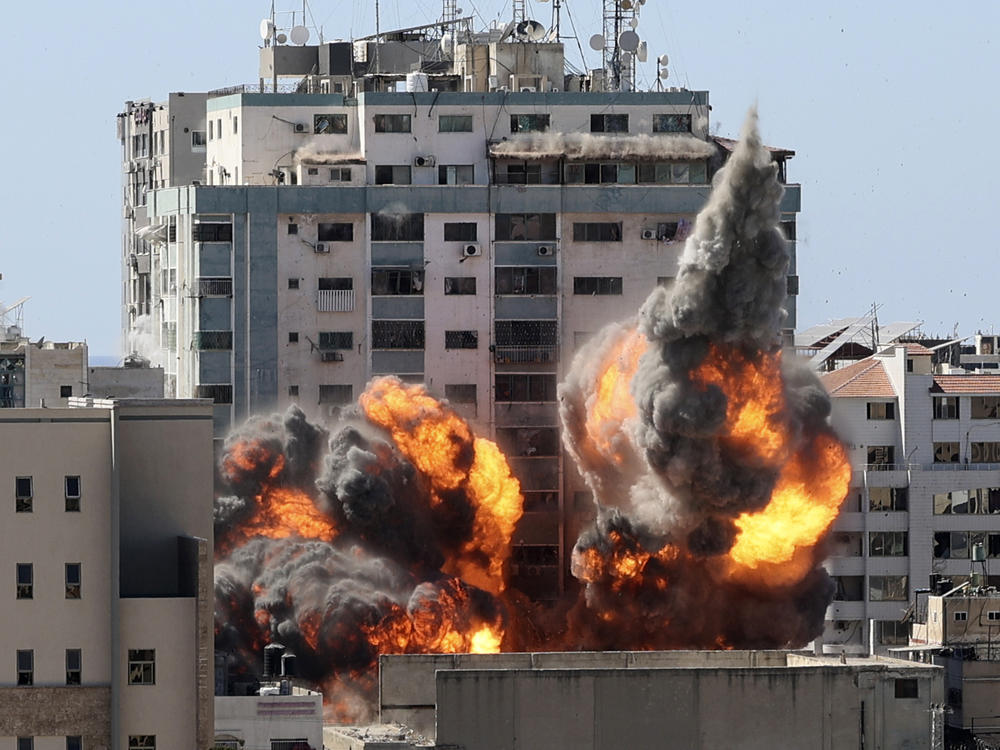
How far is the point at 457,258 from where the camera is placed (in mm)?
145000

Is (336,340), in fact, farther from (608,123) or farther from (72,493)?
(72,493)

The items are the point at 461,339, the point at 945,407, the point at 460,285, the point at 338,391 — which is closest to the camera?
the point at 338,391

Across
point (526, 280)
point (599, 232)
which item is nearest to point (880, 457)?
point (599, 232)

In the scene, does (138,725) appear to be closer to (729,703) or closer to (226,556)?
(729,703)

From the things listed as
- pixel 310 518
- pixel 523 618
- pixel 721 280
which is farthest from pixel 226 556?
pixel 721 280

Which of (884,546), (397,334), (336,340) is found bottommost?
(884,546)

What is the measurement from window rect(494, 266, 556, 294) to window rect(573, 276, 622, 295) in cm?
110

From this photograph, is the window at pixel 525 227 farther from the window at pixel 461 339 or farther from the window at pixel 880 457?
the window at pixel 880 457

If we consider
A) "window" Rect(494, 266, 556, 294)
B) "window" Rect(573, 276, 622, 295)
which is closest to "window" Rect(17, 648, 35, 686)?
"window" Rect(494, 266, 556, 294)

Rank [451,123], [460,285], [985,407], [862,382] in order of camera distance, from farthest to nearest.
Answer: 1. [862,382]
2. [985,407]
3. [451,123]
4. [460,285]

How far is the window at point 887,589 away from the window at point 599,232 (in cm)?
1926

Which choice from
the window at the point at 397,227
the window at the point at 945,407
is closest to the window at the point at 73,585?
the window at the point at 397,227

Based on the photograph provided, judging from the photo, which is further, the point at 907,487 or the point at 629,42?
the point at 629,42

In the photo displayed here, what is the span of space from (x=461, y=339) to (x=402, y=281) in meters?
3.74
